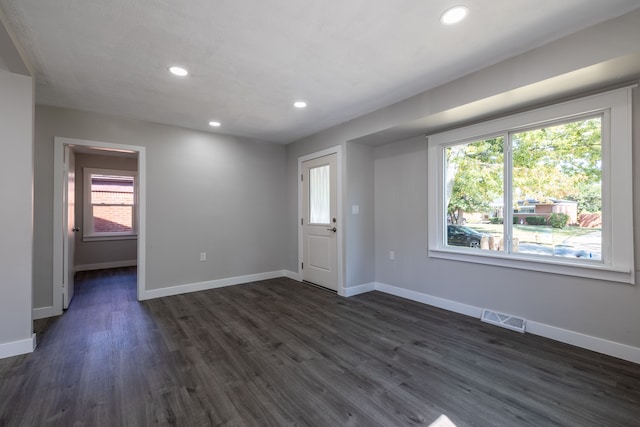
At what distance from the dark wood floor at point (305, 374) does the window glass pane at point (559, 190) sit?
3.04 feet

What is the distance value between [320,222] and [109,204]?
4.94m

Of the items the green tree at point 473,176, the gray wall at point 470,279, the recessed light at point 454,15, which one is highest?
the recessed light at point 454,15

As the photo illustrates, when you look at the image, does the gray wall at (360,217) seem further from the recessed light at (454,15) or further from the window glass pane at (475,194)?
the recessed light at (454,15)

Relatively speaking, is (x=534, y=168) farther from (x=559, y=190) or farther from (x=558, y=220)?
(x=558, y=220)

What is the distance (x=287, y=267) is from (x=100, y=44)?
158 inches

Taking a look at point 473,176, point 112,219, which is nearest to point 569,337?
point 473,176

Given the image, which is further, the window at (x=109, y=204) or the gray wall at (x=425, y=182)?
the window at (x=109, y=204)

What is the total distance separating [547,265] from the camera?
8.84 feet

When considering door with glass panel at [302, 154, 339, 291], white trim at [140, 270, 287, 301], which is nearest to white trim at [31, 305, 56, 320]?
white trim at [140, 270, 287, 301]

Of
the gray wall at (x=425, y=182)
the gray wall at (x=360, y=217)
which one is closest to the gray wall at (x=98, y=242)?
the gray wall at (x=425, y=182)

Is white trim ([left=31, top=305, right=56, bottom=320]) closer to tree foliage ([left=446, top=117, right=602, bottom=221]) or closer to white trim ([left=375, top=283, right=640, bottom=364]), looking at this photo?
white trim ([left=375, top=283, right=640, bottom=364])

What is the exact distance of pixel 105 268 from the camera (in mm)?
6180

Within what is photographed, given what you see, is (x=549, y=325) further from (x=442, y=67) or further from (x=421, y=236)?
Answer: (x=442, y=67)

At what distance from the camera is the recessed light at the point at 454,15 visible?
1845 mm
